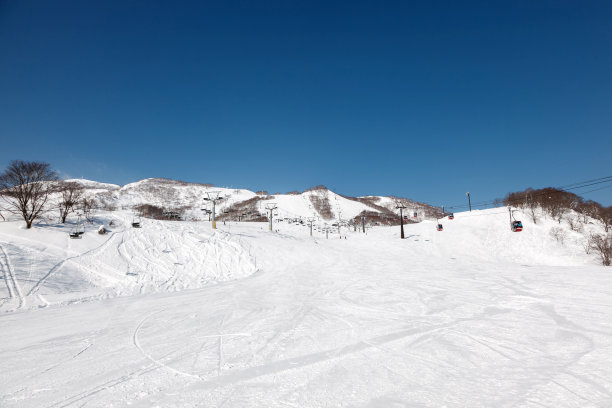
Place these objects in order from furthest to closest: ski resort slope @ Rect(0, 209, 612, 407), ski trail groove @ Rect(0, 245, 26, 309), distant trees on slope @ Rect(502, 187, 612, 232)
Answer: distant trees on slope @ Rect(502, 187, 612, 232), ski trail groove @ Rect(0, 245, 26, 309), ski resort slope @ Rect(0, 209, 612, 407)

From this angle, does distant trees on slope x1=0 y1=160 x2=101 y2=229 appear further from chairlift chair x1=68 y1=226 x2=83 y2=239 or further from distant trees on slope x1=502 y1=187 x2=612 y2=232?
distant trees on slope x1=502 y1=187 x2=612 y2=232

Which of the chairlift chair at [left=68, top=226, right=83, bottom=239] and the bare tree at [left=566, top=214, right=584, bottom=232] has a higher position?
the bare tree at [left=566, top=214, right=584, bottom=232]

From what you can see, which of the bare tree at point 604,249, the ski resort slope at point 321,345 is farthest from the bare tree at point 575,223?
the ski resort slope at point 321,345

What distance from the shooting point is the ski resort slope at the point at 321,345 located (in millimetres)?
3189

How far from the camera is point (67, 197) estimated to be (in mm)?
22328

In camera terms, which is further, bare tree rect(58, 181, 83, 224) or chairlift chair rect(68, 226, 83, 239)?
bare tree rect(58, 181, 83, 224)

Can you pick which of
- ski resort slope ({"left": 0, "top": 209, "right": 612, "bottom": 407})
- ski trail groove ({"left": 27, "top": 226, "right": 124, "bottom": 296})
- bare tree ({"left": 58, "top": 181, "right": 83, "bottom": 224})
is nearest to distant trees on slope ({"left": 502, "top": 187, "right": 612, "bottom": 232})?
ski resort slope ({"left": 0, "top": 209, "right": 612, "bottom": 407})

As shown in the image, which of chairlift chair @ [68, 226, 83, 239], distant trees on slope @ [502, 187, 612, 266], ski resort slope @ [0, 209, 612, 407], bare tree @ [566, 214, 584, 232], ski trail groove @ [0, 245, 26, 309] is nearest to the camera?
ski resort slope @ [0, 209, 612, 407]

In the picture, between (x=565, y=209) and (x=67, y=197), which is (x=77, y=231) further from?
(x=565, y=209)

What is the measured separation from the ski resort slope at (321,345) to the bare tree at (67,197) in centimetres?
1261

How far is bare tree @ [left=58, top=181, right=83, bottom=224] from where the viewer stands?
837 inches

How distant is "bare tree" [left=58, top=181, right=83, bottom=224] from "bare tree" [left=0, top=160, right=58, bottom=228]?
5.46ft

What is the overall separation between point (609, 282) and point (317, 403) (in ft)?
43.6

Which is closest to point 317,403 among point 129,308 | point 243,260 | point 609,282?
point 129,308
